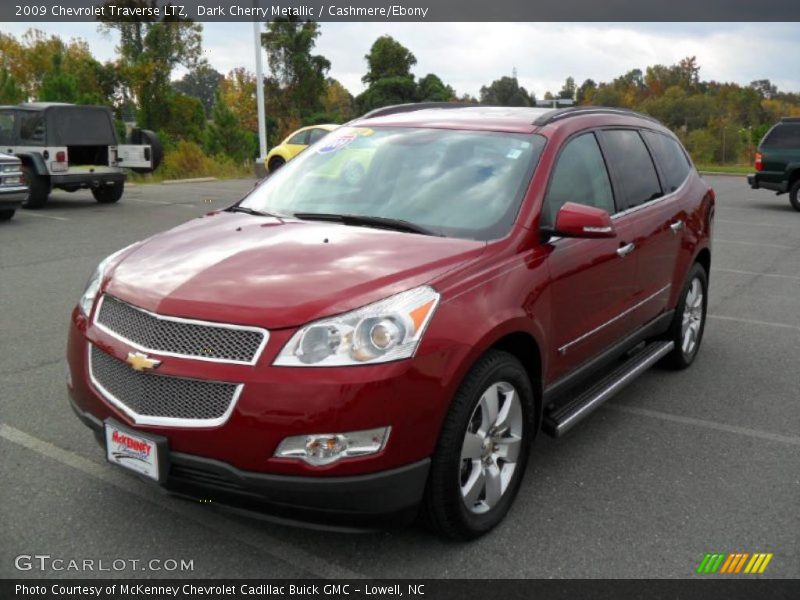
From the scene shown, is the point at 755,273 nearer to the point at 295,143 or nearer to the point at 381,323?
the point at 381,323

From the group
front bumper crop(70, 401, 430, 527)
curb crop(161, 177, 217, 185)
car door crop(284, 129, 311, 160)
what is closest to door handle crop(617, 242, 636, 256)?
front bumper crop(70, 401, 430, 527)

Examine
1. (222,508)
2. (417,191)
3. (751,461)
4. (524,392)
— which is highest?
(417,191)

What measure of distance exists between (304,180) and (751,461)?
283 centimetres

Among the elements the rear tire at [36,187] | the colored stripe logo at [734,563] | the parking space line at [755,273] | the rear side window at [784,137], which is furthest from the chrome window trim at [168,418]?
the rear side window at [784,137]

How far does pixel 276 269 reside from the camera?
3.23 metres

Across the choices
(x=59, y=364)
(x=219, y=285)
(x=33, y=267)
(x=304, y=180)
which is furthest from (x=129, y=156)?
(x=219, y=285)

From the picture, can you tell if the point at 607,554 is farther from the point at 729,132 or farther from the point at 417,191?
the point at 729,132

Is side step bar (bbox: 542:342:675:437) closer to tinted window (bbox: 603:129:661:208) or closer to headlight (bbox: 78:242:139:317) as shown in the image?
tinted window (bbox: 603:129:661:208)

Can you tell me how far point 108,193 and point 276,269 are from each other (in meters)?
14.6

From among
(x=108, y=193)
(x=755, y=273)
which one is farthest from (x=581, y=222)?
(x=108, y=193)

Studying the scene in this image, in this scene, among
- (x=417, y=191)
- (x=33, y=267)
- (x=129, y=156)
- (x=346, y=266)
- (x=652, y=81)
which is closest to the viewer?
(x=346, y=266)

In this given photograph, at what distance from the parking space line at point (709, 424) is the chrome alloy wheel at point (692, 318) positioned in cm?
93

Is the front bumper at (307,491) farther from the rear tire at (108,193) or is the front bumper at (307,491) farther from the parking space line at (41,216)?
the rear tire at (108,193)

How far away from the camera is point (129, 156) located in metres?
15.8
